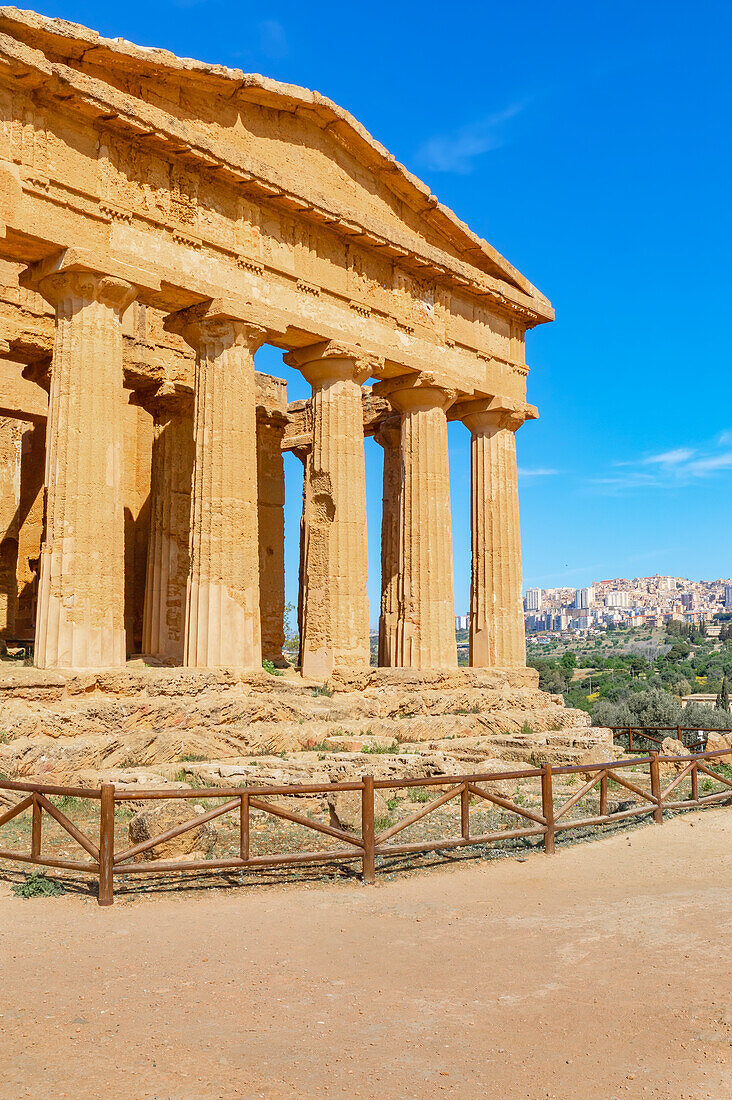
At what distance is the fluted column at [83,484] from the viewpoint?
14.2 meters

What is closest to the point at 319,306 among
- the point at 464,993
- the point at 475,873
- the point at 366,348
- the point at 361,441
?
the point at 366,348

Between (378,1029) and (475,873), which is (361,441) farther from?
(378,1029)

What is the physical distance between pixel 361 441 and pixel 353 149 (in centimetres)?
577

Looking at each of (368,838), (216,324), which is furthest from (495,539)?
(368,838)

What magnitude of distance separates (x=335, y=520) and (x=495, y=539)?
534 centimetres

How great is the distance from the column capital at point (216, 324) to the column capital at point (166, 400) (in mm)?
3659

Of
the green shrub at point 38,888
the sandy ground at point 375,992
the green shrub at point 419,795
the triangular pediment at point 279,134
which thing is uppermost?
the triangular pediment at point 279,134

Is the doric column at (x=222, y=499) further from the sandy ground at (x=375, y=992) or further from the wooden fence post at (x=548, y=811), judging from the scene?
the sandy ground at (x=375, y=992)

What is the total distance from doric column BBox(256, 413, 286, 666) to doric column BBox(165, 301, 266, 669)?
7.09m

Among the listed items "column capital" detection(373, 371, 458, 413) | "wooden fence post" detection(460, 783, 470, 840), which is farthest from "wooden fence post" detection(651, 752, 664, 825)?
"column capital" detection(373, 371, 458, 413)

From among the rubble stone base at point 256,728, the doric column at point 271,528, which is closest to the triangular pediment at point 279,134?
the doric column at point 271,528

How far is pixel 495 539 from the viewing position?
22.6m

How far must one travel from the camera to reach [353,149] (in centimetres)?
1914

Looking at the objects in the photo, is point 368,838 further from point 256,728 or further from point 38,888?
point 256,728
